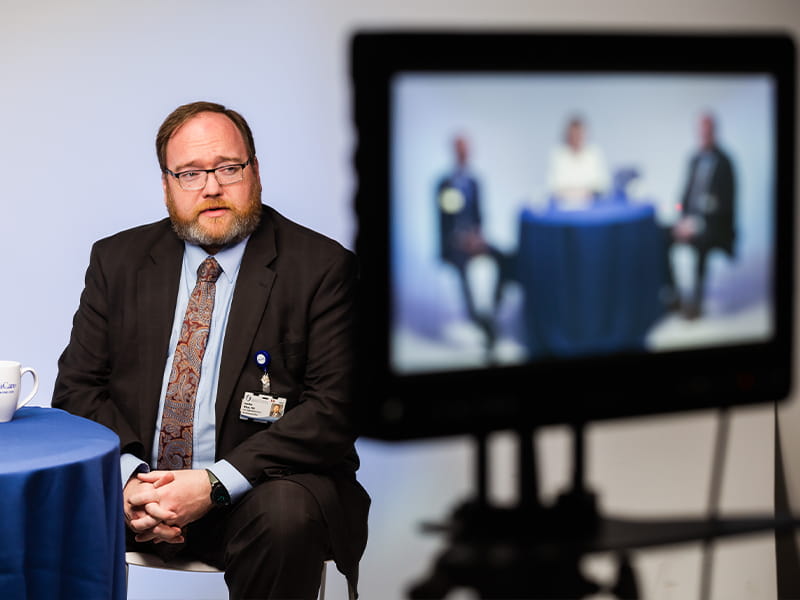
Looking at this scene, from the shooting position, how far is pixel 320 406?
8.28 feet

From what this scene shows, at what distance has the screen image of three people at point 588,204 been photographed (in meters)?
1.09

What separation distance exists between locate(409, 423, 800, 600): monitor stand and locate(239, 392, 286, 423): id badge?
1.39 m

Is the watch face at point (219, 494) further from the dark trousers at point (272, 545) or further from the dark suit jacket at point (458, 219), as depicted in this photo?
the dark suit jacket at point (458, 219)

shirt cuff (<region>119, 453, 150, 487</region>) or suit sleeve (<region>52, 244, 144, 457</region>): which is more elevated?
suit sleeve (<region>52, 244, 144, 457</region>)

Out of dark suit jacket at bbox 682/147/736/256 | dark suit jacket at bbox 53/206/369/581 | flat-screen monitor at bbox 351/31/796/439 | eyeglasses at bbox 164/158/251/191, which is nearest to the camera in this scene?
flat-screen monitor at bbox 351/31/796/439

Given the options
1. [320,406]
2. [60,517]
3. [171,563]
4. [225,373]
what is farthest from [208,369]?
[60,517]

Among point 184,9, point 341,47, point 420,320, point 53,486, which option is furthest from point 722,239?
point 184,9

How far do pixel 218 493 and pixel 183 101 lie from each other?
5.07 ft

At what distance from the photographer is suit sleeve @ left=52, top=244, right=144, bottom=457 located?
8.53ft

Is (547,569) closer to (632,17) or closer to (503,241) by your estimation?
(503,241)

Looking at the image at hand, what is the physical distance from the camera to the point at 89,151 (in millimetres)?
3434

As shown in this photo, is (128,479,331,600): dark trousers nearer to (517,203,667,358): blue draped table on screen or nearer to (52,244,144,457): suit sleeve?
(52,244,144,457): suit sleeve

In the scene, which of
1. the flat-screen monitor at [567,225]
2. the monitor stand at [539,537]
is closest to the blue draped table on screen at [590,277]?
the flat-screen monitor at [567,225]

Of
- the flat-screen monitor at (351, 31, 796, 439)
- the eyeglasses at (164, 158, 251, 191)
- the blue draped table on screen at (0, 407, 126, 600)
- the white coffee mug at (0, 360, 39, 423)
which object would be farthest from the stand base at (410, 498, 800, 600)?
the eyeglasses at (164, 158, 251, 191)
